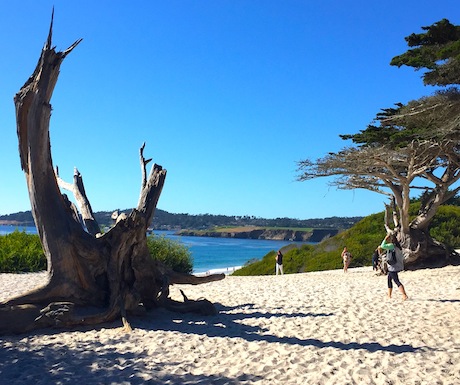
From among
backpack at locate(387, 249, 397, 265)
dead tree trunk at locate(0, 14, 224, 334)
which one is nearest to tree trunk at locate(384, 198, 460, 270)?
backpack at locate(387, 249, 397, 265)

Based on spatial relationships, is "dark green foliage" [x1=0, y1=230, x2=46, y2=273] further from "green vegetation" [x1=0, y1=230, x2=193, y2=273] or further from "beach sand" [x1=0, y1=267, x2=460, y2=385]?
"beach sand" [x1=0, y1=267, x2=460, y2=385]

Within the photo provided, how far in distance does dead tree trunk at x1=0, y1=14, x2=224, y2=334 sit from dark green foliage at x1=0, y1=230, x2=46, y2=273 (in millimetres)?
11161

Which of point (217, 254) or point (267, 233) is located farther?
point (267, 233)

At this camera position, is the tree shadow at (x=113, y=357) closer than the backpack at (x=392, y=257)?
Yes

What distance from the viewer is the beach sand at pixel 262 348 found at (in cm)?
539

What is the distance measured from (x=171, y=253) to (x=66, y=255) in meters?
13.0

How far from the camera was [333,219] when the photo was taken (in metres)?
103

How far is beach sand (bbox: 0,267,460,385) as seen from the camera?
17.7 feet

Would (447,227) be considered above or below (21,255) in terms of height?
above

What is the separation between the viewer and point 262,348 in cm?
658

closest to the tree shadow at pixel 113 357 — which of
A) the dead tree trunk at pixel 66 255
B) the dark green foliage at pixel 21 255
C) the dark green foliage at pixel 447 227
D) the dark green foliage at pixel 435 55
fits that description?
the dead tree trunk at pixel 66 255

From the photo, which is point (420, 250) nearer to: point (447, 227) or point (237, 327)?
point (237, 327)

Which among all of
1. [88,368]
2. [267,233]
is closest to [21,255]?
[88,368]

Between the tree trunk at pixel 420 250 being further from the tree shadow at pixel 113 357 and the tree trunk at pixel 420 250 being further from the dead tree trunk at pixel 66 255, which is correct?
the tree shadow at pixel 113 357
